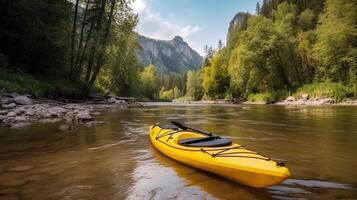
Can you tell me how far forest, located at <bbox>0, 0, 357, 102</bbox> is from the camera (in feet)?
55.2

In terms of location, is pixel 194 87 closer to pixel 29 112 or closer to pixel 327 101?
pixel 327 101

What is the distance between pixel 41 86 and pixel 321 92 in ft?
81.9

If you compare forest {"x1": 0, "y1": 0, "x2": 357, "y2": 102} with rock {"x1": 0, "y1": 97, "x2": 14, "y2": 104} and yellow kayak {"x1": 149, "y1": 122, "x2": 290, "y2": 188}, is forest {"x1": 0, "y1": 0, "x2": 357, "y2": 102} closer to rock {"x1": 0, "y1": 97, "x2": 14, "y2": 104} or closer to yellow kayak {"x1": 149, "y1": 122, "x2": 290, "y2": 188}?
rock {"x1": 0, "y1": 97, "x2": 14, "y2": 104}

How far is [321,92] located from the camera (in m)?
29.5

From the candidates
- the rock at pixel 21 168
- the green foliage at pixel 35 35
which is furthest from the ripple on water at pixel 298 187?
the green foliage at pixel 35 35

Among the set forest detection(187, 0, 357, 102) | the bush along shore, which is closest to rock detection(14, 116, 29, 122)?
the bush along shore

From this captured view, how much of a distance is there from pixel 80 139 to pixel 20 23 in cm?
1187

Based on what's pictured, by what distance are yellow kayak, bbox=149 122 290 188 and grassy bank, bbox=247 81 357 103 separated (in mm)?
24914

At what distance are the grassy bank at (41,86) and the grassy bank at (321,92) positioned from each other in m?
21.5

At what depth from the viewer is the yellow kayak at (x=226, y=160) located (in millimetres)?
3676

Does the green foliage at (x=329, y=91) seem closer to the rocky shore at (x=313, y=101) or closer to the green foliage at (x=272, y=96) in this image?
the rocky shore at (x=313, y=101)

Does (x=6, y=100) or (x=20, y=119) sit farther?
(x=6, y=100)

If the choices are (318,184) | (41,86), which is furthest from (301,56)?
(318,184)

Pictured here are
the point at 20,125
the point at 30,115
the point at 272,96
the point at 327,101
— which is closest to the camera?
the point at 20,125
